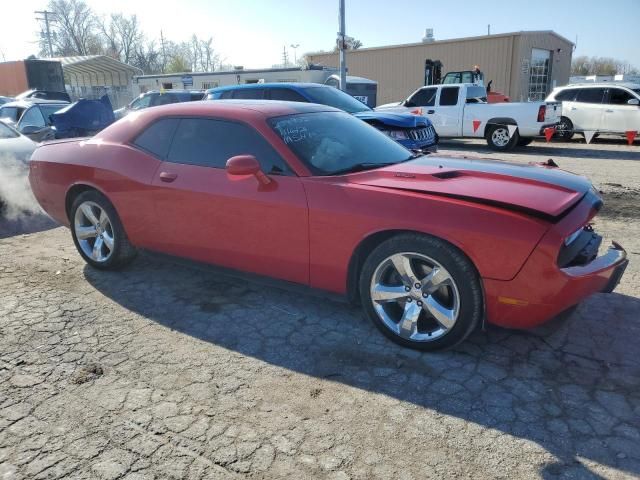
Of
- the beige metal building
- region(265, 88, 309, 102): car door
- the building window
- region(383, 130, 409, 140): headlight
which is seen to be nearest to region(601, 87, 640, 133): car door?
region(383, 130, 409, 140): headlight

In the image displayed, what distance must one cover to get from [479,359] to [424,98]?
42.7ft

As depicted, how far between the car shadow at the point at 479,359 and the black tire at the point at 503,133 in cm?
1017

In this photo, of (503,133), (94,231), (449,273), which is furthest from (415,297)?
(503,133)

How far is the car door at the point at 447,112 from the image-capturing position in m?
14.4

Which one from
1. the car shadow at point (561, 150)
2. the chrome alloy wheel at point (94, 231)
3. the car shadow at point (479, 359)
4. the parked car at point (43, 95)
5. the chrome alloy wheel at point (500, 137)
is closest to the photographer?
the car shadow at point (479, 359)

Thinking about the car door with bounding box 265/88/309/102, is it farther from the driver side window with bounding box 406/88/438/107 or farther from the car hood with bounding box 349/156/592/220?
the driver side window with bounding box 406/88/438/107

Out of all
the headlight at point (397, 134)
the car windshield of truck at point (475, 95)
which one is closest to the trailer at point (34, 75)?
the car windshield of truck at point (475, 95)

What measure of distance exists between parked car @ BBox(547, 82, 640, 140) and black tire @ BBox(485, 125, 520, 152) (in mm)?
2533

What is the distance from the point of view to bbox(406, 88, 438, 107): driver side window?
→ 48.5ft

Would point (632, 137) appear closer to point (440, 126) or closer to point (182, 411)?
point (440, 126)

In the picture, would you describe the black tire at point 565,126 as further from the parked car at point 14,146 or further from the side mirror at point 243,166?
the side mirror at point 243,166

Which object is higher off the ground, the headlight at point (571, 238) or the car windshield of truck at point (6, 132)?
the car windshield of truck at point (6, 132)

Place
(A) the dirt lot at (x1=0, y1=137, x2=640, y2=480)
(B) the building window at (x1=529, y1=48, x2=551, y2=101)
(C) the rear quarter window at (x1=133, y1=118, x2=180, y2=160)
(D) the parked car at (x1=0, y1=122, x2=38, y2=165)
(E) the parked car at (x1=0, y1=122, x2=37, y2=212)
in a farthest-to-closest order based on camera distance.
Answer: (B) the building window at (x1=529, y1=48, x2=551, y2=101) → (D) the parked car at (x1=0, y1=122, x2=38, y2=165) → (E) the parked car at (x1=0, y1=122, x2=37, y2=212) → (C) the rear quarter window at (x1=133, y1=118, x2=180, y2=160) → (A) the dirt lot at (x1=0, y1=137, x2=640, y2=480)

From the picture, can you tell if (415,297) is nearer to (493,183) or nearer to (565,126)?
(493,183)
